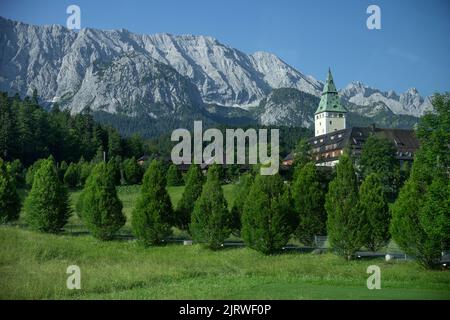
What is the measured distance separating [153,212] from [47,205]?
347 inches

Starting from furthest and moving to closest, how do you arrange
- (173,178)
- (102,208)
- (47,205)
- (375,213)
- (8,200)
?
(173,178), (8,200), (47,205), (102,208), (375,213)

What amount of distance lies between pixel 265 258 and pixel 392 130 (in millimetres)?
86974

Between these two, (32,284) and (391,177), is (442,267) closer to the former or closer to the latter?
(32,284)

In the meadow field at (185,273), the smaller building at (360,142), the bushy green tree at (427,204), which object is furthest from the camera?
the smaller building at (360,142)

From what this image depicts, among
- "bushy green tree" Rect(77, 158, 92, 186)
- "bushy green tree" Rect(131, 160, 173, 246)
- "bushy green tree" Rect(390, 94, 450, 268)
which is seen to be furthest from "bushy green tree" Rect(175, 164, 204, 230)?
"bushy green tree" Rect(77, 158, 92, 186)

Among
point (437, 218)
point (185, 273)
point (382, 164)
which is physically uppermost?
point (382, 164)

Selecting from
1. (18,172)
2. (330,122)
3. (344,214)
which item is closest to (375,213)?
(344,214)

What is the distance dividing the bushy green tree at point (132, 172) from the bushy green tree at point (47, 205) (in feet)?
118

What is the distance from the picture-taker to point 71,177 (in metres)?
70.2

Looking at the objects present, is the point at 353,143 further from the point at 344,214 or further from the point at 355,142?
the point at 344,214

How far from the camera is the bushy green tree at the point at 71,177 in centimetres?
6987

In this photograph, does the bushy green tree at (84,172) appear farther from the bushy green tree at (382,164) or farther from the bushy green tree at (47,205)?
the bushy green tree at (382,164)

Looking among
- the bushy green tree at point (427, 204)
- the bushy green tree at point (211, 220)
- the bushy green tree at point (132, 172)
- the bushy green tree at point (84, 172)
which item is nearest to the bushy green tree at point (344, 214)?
the bushy green tree at point (427, 204)
